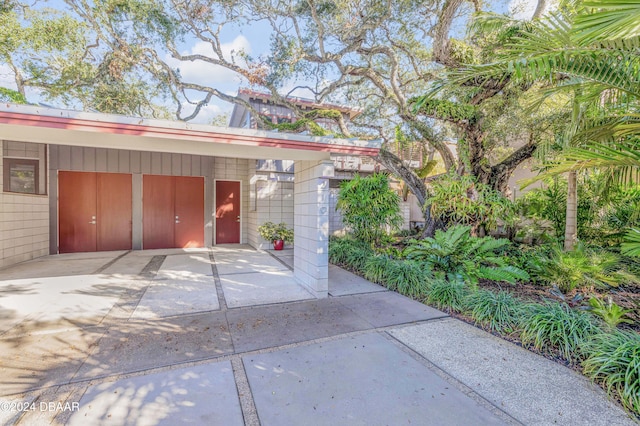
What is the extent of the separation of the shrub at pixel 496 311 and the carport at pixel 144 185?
2.10m

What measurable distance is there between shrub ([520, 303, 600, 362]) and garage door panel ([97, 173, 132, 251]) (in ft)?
32.5

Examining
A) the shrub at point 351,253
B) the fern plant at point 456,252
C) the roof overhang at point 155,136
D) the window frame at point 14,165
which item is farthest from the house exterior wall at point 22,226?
the fern plant at point 456,252

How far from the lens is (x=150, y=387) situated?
228cm

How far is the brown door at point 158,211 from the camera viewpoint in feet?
29.8

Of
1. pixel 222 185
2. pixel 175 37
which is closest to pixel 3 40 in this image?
pixel 175 37

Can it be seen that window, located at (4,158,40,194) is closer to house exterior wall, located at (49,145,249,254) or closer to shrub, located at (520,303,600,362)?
house exterior wall, located at (49,145,249,254)

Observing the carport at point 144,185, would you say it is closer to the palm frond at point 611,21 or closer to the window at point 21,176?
the window at point 21,176

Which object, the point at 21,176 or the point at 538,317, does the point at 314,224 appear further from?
the point at 21,176

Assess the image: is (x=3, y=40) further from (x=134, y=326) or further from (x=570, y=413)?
(x=570, y=413)

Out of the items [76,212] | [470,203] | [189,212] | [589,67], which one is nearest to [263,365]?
[589,67]

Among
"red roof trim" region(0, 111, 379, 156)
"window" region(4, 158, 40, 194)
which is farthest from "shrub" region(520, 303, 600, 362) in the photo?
"window" region(4, 158, 40, 194)

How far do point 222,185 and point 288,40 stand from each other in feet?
16.7

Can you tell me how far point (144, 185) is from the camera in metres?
9.09

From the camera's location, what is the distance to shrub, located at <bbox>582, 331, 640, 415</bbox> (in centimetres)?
210
